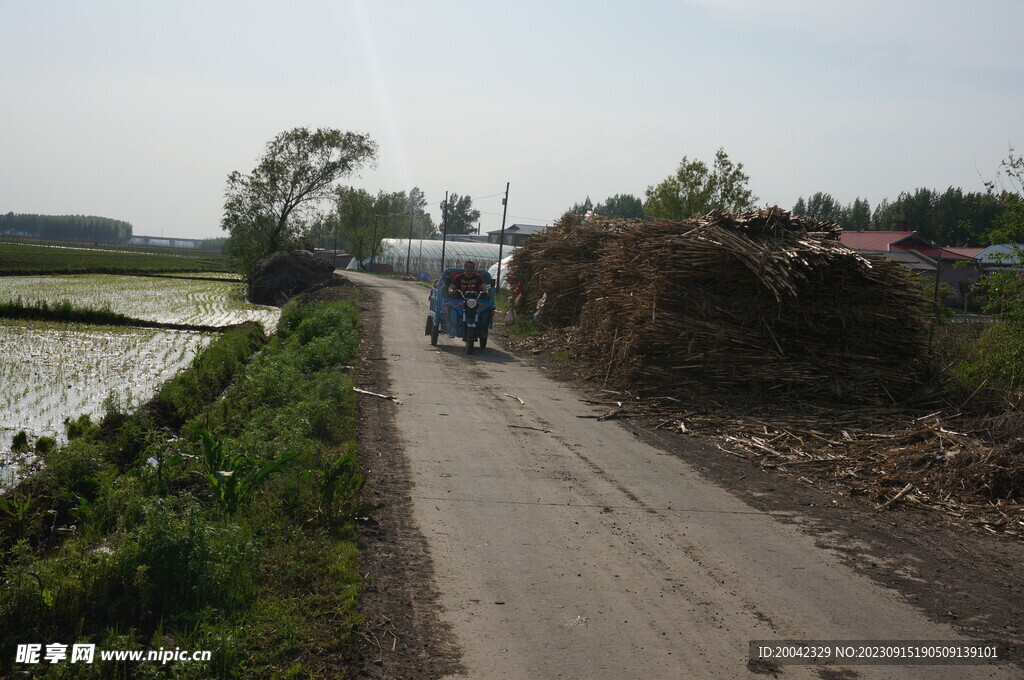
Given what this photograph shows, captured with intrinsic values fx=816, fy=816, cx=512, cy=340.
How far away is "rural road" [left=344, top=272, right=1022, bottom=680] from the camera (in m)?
4.88

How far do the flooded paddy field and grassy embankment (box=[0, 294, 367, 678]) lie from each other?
61.7ft

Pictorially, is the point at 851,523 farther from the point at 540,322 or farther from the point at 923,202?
the point at 923,202

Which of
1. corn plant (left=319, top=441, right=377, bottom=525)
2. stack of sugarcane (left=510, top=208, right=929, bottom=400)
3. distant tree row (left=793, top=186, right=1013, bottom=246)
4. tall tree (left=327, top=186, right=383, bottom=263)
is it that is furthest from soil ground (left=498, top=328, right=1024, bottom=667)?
tall tree (left=327, top=186, right=383, bottom=263)

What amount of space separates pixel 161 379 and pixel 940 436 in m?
14.0

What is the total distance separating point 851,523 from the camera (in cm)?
784

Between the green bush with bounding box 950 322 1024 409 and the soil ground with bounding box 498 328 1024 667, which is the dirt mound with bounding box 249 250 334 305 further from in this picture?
the soil ground with bounding box 498 328 1024 667

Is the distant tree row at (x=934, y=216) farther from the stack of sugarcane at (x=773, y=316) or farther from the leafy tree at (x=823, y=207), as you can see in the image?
the stack of sugarcane at (x=773, y=316)

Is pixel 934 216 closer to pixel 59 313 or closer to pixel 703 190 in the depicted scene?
pixel 703 190

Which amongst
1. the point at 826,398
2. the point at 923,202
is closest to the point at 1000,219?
the point at 826,398

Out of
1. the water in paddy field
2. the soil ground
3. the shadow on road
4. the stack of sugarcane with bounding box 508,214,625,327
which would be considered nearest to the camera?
the soil ground

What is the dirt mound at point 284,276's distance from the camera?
41947 mm

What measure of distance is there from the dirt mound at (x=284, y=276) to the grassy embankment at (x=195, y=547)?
3092 centimetres

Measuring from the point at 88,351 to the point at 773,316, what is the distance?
15.6 m

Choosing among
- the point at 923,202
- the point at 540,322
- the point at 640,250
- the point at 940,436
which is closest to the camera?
the point at 940,436
